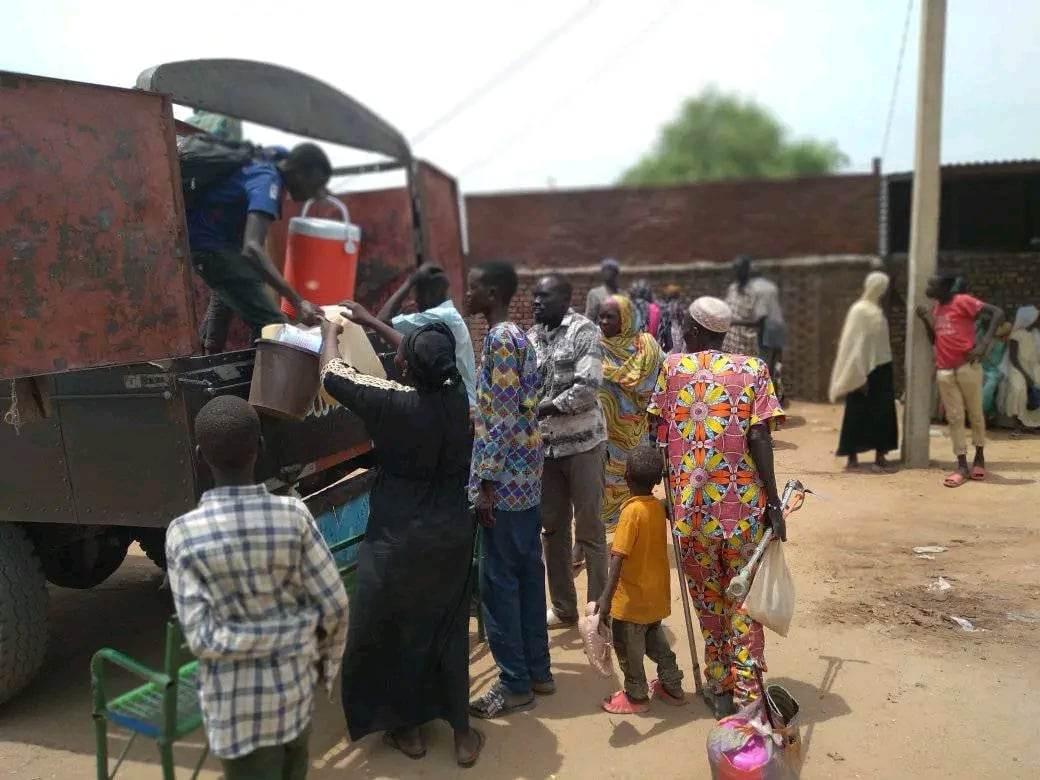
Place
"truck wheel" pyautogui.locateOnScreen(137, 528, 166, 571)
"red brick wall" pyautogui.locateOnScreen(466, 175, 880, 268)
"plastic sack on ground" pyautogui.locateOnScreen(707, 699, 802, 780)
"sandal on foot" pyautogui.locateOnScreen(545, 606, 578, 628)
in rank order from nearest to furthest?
"plastic sack on ground" pyautogui.locateOnScreen(707, 699, 802, 780) < "truck wheel" pyautogui.locateOnScreen(137, 528, 166, 571) < "sandal on foot" pyautogui.locateOnScreen(545, 606, 578, 628) < "red brick wall" pyautogui.locateOnScreen(466, 175, 880, 268)

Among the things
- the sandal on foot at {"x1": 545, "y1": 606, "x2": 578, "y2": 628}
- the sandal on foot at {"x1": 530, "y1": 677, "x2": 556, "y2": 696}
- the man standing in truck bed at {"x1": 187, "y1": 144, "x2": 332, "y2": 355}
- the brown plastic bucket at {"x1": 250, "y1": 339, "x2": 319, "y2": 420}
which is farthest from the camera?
the man standing in truck bed at {"x1": 187, "y1": 144, "x2": 332, "y2": 355}

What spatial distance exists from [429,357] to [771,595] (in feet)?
5.01

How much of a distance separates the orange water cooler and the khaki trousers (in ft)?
17.5

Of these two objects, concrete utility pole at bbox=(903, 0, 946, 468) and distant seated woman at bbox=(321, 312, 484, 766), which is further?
concrete utility pole at bbox=(903, 0, 946, 468)

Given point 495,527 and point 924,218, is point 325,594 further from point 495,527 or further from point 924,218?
point 924,218

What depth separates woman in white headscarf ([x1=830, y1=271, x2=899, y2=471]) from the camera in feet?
25.7

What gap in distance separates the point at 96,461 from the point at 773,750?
270 centimetres

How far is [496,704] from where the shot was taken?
367 cm

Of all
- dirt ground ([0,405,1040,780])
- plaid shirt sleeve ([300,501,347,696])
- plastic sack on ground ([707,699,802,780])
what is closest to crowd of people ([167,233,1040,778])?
plaid shirt sleeve ([300,501,347,696])

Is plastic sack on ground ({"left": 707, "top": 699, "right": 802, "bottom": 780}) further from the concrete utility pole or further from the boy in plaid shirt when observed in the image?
the concrete utility pole

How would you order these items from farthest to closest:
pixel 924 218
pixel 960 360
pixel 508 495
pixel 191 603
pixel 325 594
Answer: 1. pixel 924 218
2. pixel 960 360
3. pixel 508 495
4. pixel 325 594
5. pixel 191 603

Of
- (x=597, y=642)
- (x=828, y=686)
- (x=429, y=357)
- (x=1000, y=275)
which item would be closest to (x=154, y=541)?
(x=429, y=357)

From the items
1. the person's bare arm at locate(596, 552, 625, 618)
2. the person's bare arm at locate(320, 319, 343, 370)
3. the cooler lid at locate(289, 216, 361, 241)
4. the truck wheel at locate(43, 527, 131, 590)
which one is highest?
the cooler lid at locate(289, 216, 361, 241)

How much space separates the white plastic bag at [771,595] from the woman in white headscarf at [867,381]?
4.84 metres
